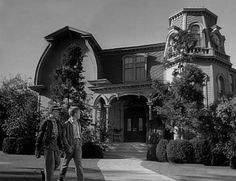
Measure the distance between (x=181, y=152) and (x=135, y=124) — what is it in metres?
9.30

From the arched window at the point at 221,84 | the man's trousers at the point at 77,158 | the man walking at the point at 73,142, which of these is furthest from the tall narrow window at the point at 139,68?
the man's trousers at the point at 77,158

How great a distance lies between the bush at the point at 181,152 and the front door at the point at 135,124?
8563 mm

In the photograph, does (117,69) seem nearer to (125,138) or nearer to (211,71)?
(125,138)

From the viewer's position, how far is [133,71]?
79.3 ft

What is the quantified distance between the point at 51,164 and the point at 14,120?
15.4 meters

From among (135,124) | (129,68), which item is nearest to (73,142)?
(135,124)

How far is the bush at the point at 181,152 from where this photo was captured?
14320mm

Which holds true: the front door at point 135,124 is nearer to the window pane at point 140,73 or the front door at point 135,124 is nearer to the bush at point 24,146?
the window pane at point 140,73

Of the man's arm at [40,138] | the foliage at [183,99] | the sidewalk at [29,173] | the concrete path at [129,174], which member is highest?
the foliage at [183,99]

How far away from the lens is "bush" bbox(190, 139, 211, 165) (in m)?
14.0

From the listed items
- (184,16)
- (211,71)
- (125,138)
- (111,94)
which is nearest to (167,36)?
(184,16)

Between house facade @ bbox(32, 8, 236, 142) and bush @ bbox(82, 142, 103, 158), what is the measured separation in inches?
136

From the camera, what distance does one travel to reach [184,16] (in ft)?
73.6

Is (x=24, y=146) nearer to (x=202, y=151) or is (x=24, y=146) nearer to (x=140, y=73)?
(x=140, y=73)
